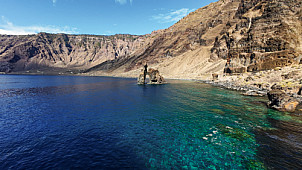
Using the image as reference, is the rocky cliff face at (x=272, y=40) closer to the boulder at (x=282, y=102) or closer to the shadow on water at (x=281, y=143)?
the boulder at (x=282, y=102)

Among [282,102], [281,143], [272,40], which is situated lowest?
[281,143]

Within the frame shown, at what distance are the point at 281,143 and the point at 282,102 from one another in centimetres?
1674

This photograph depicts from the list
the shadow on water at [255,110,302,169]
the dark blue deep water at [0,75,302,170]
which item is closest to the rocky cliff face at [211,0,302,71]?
the dark blue deep water at [0,75,302,170]

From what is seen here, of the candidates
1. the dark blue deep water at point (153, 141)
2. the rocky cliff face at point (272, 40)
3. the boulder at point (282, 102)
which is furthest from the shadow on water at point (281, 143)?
the rocky cliff face at point (272, 40)

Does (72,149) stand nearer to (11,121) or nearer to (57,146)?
(57,146)

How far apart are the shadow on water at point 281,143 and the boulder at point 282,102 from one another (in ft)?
14.8

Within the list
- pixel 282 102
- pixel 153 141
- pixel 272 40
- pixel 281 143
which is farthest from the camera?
pixel 272 40

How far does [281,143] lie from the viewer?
50.9 feet

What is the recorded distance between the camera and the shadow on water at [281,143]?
12.4 metres

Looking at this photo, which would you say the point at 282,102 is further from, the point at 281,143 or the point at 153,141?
the point at 153,141

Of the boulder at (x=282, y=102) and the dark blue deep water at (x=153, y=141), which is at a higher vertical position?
the boulder at (x=282, y=102)

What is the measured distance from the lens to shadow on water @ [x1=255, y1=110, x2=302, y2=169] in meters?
12.4

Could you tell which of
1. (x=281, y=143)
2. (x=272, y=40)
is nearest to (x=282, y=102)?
(x=281, y=143)

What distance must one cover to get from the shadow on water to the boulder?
4.53 metres
